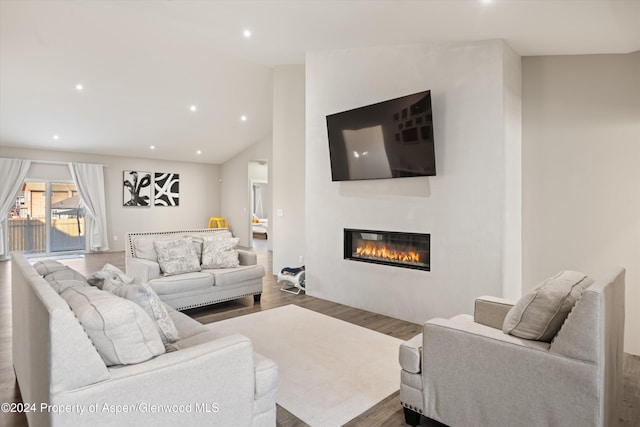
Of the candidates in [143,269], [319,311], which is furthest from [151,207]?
[319,311]

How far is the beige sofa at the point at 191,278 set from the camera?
4.09m

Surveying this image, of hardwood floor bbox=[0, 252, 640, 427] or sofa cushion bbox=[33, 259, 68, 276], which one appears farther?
sofa cushion bbox=[33, 259, 68, 276]

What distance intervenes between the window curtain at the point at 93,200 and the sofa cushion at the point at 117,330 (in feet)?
29.8

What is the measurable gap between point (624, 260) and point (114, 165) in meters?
10.7

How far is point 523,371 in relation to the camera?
173cm

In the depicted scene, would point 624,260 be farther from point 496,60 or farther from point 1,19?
point 1,19

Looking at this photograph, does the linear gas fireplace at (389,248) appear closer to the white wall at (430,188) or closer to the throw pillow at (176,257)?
the white wall at (430,188)

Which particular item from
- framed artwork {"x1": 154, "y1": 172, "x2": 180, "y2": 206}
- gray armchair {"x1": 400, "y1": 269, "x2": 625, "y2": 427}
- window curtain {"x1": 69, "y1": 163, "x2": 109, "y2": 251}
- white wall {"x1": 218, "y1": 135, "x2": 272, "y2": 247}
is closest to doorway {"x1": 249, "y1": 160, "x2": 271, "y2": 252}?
white wall {"x1": 218, "y1": 135, "x2": 272, "y2": 247}

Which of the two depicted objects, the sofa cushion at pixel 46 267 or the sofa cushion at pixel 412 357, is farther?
the sofa cushion at pixel 46 267

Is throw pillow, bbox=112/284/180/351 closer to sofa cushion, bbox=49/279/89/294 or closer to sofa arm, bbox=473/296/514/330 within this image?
sofa cushion, bbox=49/279/89/294

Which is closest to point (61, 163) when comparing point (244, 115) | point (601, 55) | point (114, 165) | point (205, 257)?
point (114, 165)

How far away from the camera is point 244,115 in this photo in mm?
8555

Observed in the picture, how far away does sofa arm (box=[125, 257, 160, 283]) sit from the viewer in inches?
163

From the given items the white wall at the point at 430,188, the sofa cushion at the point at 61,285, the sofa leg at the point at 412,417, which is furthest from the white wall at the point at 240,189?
the sofa leg at the point at 412,417
